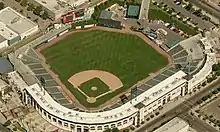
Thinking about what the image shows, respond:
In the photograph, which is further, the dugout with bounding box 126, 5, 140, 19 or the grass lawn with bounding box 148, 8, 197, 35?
the dugout with bounding box 126, 5, 140, 19

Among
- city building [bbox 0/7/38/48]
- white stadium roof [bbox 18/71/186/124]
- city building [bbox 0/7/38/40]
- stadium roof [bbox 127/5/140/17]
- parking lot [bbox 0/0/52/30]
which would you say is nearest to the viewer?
white stadium roof [bbox 18/71/186/124]

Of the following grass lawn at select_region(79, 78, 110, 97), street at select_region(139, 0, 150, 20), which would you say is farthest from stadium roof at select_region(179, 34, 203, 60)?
grass lawn at select_region(79, 78, 110, 97)

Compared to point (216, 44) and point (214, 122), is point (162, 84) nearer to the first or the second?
point (214, 122)

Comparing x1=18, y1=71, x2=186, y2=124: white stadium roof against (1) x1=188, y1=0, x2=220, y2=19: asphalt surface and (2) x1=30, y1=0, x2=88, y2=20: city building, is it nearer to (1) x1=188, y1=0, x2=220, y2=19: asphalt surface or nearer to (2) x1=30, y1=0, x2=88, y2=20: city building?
(2) x1=30, y1=0, x2=88, y2=20: city building

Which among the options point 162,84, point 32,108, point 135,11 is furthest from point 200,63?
point 32,108

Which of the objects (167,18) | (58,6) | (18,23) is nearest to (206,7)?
(167,18)

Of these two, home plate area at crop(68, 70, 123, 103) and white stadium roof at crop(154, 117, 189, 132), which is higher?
home plate area at crop(68, 70, 123, 103)

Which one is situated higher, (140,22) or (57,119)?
(140,22)
